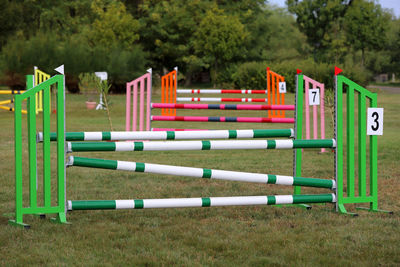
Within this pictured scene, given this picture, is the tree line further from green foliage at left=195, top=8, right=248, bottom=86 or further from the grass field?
the grass field

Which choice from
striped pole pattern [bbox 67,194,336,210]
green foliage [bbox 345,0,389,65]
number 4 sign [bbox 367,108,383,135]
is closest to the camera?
striped pole pattern [bbox 67,194,336,210]

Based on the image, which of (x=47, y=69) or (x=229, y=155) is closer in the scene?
(x=229, y=155)

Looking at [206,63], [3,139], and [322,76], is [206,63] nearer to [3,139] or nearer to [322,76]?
[322,76]

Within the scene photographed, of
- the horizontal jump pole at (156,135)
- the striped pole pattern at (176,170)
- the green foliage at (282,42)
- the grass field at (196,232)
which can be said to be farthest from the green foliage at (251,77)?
the striped pole pattern at (176,170)

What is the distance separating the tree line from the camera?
97.3 ft

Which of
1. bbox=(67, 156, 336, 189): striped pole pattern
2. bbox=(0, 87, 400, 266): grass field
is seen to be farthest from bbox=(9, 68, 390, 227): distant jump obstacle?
bbox=(0, 87, 400, 266): grass field

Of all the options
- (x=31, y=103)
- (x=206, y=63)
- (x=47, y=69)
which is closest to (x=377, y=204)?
(x=31, y=103)

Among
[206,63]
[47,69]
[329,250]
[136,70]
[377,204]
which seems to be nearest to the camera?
[329,250]

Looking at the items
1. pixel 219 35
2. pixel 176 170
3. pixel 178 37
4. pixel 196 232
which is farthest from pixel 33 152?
pixel 178 37

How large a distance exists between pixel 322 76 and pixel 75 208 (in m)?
32.0

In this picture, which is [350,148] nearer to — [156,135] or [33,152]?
→ [156,135]

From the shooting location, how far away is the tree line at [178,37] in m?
29.7

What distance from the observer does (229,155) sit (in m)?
10.7

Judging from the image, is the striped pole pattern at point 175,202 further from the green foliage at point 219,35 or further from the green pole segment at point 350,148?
the green foliage at point 219,35
